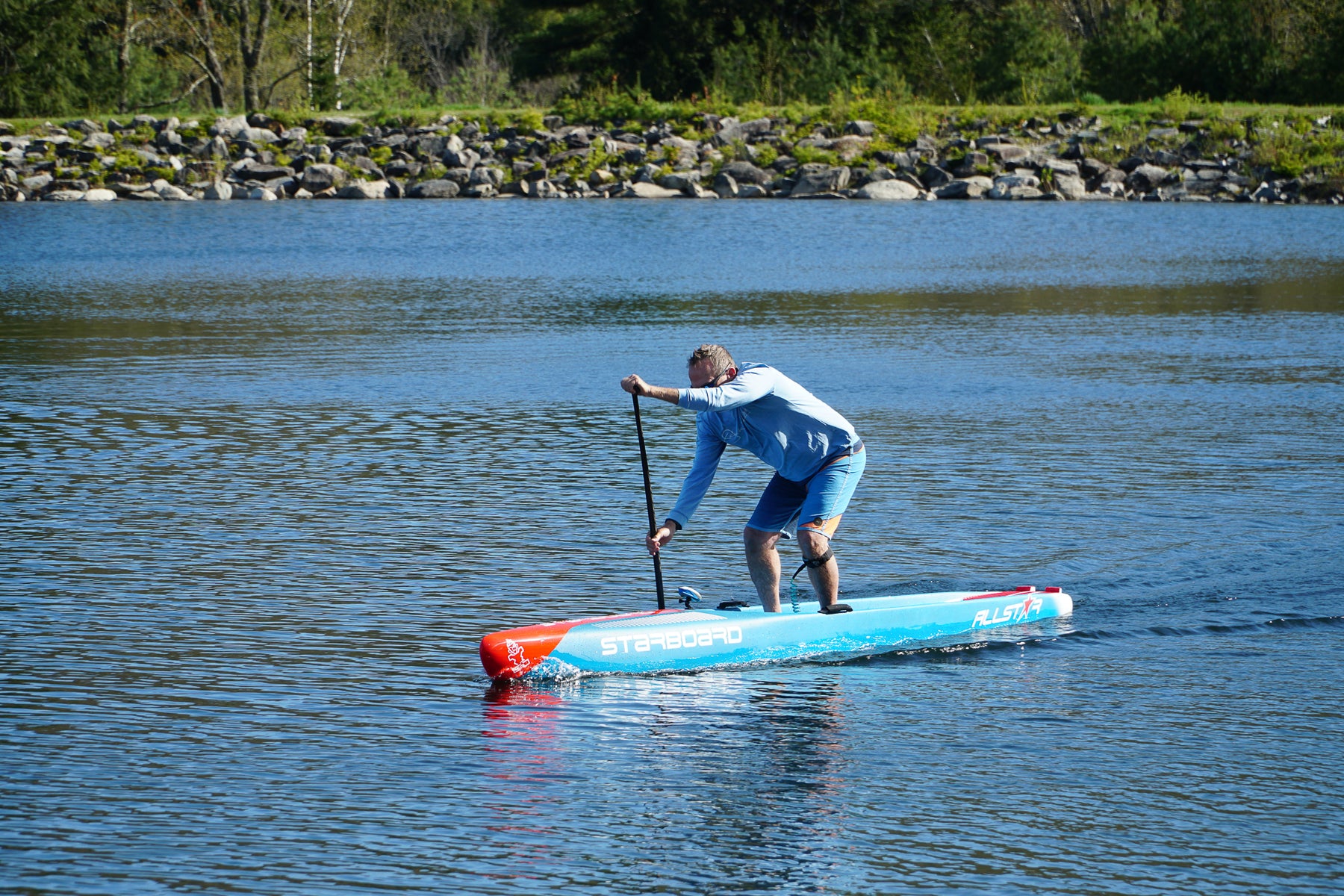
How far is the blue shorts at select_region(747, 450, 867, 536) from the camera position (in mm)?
9625

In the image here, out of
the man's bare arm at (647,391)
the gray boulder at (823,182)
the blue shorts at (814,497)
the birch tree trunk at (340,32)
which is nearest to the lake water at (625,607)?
the blue shorts at (814,497)

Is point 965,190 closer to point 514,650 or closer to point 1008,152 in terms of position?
point 1008,152

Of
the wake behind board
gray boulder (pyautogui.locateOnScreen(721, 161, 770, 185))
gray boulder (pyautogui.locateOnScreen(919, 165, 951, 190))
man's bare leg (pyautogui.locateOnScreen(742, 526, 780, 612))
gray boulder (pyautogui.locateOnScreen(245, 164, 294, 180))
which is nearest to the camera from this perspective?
the wake behind board

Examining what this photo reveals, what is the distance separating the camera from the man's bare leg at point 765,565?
9.87 metres

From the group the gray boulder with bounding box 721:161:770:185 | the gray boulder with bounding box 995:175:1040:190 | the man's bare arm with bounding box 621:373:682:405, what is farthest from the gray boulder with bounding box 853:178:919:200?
the man's bare arm with bounding box 621:373:682:405

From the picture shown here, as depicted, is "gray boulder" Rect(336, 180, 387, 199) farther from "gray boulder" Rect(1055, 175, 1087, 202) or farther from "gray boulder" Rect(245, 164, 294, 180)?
"gray boulder" Rect(1055, 175, 1087, 202)

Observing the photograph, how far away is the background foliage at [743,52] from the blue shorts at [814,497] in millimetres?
49855

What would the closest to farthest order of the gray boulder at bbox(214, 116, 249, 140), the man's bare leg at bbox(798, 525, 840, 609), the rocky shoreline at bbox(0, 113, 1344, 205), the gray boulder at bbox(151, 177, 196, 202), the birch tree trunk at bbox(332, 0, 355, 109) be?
the man's bare leg at bbox(798, 525, 840, 609) → the rocky shoreline at bbox(0, 113, 1344, 205) → the gray boulder at bbox(151, 177, 196, 202) → the gray boulder at bbox(214, 116, 249, 140) → the birch tree trunk at bbox(332, 0, 355, 109)

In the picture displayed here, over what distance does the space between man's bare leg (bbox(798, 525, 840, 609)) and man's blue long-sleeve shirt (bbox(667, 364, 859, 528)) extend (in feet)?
1.24

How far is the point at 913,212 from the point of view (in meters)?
45.4

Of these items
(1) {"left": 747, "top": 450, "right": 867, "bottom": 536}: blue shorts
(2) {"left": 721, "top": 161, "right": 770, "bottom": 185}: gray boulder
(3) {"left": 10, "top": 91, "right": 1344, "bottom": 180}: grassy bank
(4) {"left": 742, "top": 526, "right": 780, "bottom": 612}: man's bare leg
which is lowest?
(4) {"left": 742, "top": 526, "right": 780, "bottom": 612}: man's bare leg

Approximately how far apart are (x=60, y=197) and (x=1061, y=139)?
33.9 meters

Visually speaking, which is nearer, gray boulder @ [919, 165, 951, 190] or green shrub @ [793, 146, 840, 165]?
gray boulder @ [919, 165, 951, 190]

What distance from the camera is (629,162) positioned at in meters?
54.8
